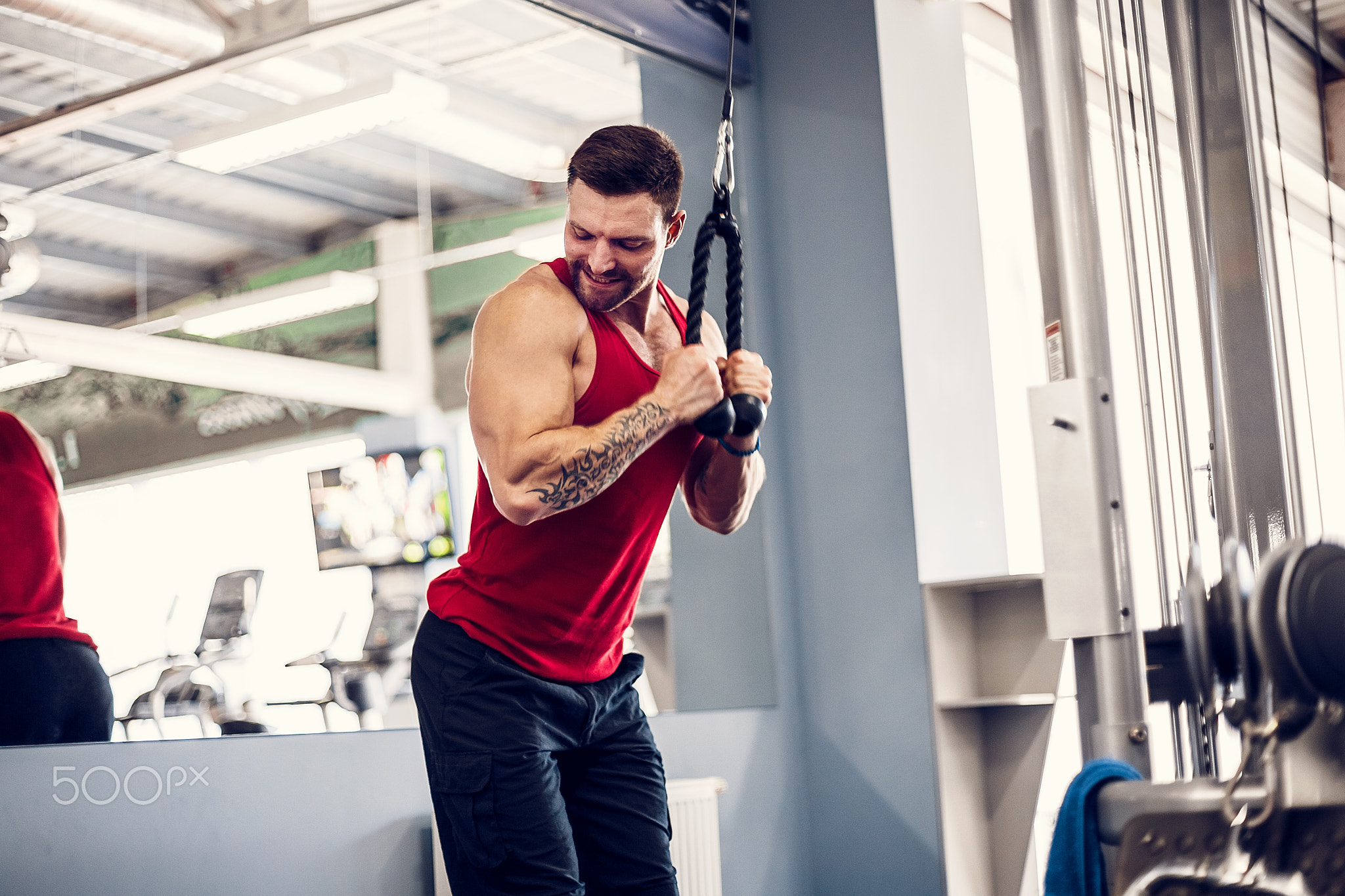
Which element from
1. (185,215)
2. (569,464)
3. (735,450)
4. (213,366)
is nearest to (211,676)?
(213,366)

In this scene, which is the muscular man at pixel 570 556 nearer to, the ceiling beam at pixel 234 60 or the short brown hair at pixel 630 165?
the short brown hair at pixel 630 165

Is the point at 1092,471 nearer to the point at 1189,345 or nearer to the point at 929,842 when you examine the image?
the point at 929,842

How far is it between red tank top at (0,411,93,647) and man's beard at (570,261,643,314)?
1.62 metres

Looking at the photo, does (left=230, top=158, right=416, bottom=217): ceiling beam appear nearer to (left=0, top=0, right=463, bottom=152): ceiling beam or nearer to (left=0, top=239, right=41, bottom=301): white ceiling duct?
(left=0, top=0, right=463, bottom=152): ceiling beam

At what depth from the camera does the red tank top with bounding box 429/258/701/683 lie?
1740 millimetres

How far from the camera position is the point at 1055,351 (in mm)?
1961

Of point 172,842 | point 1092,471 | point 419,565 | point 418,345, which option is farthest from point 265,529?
point 1092,471

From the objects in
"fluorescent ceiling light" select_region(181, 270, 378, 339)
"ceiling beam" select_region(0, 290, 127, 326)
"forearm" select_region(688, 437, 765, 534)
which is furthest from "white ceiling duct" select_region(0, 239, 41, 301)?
"forearm" select_region(688, 437, 765, 534)

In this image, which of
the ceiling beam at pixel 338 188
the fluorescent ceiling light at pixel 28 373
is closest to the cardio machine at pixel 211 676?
the fluorescent ceiling light at pixel 28 373

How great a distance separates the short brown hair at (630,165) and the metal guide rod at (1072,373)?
61cm

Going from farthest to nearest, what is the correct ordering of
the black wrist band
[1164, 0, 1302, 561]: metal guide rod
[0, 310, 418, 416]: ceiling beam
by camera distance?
1. [0, 310, 418, 416]: ceiling beam
2. the black wrist band
3. [1164, 0, 1302, 561]: metal guide rod

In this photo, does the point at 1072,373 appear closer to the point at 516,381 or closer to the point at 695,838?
the point at 516,381

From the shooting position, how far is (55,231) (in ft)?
13.1

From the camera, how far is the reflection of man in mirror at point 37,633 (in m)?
2.45
